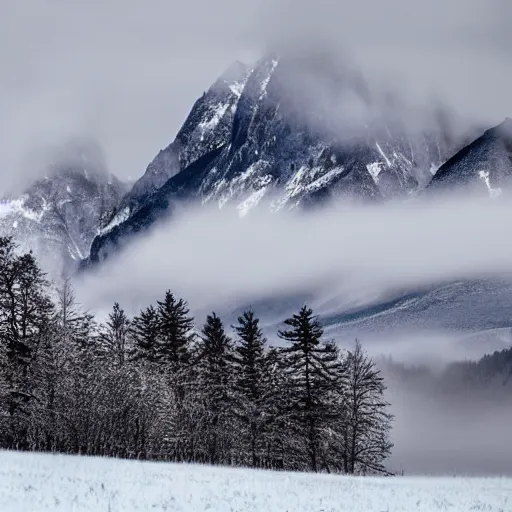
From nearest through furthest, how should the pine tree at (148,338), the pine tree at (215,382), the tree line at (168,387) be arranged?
the tree line at (168,387) → the pine tree at (215,382) → the pine tree at (148,338)

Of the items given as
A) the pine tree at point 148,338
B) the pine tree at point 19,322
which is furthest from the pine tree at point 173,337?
the pine tree at point 19,322

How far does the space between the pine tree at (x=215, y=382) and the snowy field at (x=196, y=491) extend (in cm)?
1969

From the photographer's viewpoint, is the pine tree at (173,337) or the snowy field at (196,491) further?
the pine tree at (173,337)

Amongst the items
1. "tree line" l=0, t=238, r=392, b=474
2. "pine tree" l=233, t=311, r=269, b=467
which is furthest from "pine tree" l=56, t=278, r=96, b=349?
"pine tree" l=233, t=311, r=269, b=467

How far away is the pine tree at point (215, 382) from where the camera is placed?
51031 millimetres

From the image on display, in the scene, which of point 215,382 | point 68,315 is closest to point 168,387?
point 215,382

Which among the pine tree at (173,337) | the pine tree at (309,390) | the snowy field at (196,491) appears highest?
the pine tree at (173,337)

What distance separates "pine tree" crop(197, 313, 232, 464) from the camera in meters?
51.0

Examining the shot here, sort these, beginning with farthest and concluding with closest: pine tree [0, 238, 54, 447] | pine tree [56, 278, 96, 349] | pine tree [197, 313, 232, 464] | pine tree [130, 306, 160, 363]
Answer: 1. pine tree [130, 306, 160, 363]
2. pine tree [197, 313, 232, 464]
3. pine tree [56, 278, 96, 349]
4. pine tree [0, 238, 54, 447]

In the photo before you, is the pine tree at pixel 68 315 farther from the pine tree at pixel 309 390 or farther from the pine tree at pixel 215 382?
the pine tree at pixel 309 390

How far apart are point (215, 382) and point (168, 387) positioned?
11.7 feet

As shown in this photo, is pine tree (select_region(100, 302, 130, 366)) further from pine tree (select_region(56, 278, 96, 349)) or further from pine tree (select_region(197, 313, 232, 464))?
pine tree (select_region(197, 313, 232, 464))

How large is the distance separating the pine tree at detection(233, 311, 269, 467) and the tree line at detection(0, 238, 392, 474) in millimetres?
85

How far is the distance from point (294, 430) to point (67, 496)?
102ft
